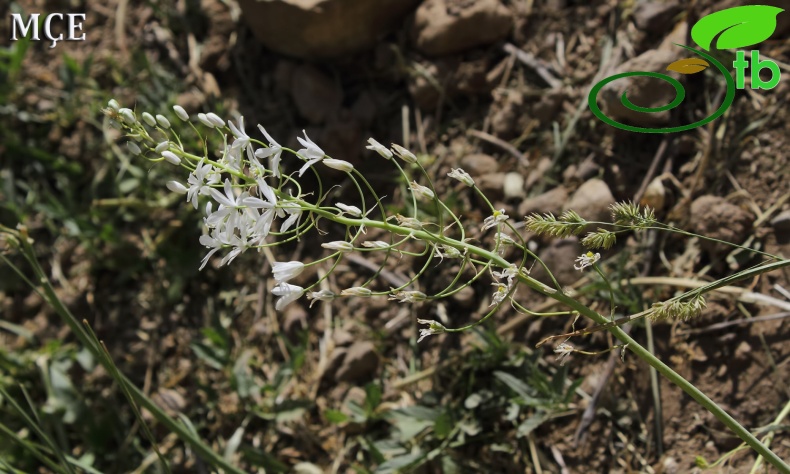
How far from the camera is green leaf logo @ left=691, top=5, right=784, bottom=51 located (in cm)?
268

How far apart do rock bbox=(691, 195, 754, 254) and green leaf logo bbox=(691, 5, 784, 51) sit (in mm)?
532

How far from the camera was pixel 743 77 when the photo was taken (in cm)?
269

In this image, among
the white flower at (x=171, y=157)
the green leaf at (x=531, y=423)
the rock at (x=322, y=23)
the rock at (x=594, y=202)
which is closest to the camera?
the white flower at (x=171, y=157)

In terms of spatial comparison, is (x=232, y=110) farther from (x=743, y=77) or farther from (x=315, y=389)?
(x=743, y=77)

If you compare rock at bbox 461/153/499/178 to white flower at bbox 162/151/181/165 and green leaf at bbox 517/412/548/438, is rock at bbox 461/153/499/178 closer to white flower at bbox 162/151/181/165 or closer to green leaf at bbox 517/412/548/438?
green leaf at bbox 517/412/548/438

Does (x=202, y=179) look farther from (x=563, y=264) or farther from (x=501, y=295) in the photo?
(x=563, y=264)

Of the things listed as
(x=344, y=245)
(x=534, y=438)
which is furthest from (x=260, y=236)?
(x=534, y=438)

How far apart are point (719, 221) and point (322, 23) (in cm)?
163

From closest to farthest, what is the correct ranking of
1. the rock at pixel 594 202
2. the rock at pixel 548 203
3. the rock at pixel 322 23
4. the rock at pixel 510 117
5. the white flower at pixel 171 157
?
1. the white flower at pixel 171 157
2. the rock at pixel 594 202
3. the rock at pixel 548 203
4. the rock at pixel 510 117
5. the rock at pixel 322 23

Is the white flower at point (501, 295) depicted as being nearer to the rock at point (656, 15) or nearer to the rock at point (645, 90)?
the rock at point (645, 90)

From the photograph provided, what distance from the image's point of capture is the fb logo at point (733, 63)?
2666 millimetres

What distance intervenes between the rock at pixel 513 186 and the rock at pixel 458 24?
0.58 meters

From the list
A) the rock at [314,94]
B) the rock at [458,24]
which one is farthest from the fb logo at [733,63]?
the rock at [314,94]

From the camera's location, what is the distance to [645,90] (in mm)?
2697
